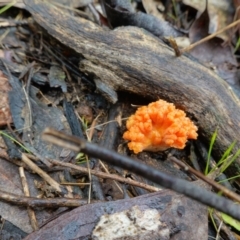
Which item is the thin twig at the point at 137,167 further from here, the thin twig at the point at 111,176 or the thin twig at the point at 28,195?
the thin twig at the point at 28,195

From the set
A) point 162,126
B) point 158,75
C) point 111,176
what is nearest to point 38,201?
point 111,176

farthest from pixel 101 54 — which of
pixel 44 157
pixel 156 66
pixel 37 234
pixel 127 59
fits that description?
pixel 37 234

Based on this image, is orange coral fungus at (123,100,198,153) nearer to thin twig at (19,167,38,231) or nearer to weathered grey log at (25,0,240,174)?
weathered grey log at (25,0,240,174)

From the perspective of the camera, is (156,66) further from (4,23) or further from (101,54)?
(4,23)

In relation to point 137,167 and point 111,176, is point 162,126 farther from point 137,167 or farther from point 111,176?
point 137,167

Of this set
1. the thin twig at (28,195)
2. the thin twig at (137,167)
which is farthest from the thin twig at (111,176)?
the thin twig at (137,167)

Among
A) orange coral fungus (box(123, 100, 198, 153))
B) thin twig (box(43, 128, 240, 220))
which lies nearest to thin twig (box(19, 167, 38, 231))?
orange coral fungus (box(123, 100, 198, 153))
